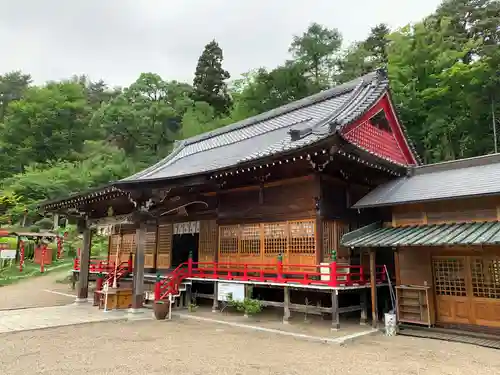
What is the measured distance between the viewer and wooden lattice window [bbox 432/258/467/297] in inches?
389

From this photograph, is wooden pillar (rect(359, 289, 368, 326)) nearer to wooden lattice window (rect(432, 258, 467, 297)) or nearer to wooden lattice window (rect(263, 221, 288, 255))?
wooden lattice window (rect(432, 258, 467, 297))

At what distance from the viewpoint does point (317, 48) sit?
40312mm

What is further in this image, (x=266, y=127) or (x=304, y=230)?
(x=266, y=127)

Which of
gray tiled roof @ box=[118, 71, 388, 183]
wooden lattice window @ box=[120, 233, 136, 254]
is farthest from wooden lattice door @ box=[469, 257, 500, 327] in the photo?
wooden lattice window @ box=[120, 233, 136, 254]

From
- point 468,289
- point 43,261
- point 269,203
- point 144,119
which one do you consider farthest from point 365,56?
point 43,261

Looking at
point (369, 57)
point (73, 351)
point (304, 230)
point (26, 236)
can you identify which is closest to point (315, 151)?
point (304, 230)

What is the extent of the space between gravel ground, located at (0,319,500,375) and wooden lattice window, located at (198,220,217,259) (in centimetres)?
454

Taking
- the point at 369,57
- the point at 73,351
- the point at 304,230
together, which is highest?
the point at 369,57

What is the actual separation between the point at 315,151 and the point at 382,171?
4.06 meters

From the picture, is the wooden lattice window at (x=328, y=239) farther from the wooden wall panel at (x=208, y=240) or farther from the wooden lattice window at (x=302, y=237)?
the wooden wall panel at (x=208, y=240)

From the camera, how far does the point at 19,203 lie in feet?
105

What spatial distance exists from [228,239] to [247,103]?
2664cm

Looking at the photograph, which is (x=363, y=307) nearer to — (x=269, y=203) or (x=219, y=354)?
(x=269, y=203)

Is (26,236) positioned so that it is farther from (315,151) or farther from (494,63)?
(494,63)
